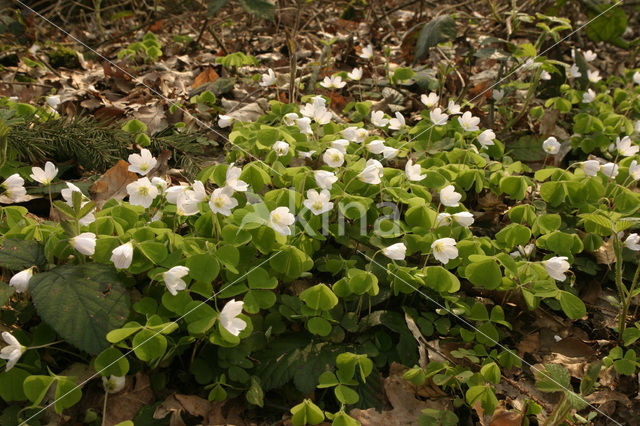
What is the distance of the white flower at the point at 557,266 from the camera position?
2057 millimetres

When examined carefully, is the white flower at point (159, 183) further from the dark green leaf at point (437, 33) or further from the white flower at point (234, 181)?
the dark green leaf at point (437, 33)

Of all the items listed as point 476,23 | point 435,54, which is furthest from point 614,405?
point 476,23

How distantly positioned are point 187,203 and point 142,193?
0.72 ft

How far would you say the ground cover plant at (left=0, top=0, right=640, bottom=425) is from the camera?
5.65ft

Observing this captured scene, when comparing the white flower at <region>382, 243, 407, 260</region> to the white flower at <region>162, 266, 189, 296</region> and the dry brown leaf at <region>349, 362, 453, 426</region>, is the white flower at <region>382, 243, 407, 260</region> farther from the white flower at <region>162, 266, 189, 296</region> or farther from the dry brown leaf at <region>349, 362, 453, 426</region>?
the white flower at <region>162, 266, 189, 296</region>

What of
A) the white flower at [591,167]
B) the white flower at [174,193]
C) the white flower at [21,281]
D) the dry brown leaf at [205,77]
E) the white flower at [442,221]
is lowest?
the dry brown leaf at [205,77]

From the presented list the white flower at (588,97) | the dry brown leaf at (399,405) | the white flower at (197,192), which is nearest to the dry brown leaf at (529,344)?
the dry brown leaf at (399,405)

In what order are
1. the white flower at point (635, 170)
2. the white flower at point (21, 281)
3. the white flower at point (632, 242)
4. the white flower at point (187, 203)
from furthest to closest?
the white flower at point (635, 170)
the white flower at point (632, 242)
the white flower at point (187, 203)
the white flower at point (21, 281)

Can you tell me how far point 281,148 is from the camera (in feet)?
7.85

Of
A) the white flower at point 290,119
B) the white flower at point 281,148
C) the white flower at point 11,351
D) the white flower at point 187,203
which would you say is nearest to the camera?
the white flower at point 11,351

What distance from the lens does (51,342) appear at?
173cm

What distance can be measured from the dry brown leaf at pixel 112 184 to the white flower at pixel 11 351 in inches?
38.3

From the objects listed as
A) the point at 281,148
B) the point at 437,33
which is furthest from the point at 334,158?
the point at 437,33

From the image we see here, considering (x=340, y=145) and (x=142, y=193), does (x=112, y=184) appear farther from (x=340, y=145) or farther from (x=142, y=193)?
(x=340, y=145)
